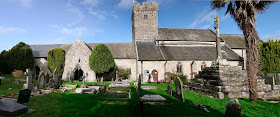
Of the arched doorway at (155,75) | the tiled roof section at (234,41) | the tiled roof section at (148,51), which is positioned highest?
the tiled roof section at (234,41)

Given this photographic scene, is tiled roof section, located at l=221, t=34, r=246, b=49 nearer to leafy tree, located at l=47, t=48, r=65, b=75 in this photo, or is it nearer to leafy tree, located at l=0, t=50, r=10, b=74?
leafy tree, located at l=47, t=48, r=65, b=75

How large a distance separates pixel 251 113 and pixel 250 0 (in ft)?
18.1

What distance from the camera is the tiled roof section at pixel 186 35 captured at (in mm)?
25453

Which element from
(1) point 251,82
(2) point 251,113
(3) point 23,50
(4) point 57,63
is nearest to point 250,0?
(1) point 251,82

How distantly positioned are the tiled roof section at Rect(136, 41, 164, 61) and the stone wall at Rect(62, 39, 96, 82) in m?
7.98

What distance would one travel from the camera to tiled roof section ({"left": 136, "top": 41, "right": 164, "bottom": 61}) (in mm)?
21156

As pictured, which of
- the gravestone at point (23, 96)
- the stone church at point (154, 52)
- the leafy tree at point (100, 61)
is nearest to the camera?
the gravestone at point (23, 96)

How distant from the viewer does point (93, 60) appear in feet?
67.5

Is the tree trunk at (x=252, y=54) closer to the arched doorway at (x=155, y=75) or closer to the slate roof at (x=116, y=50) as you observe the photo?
the arched doorway at (x=155, y=75)

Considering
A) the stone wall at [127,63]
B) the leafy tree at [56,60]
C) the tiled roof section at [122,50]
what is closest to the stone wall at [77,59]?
the leafy tree at [56,60]

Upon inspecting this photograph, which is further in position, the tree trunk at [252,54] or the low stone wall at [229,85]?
the low stone wall at [229,85]

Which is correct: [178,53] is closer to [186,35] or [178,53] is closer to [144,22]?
[186,35]

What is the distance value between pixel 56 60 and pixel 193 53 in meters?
21.7

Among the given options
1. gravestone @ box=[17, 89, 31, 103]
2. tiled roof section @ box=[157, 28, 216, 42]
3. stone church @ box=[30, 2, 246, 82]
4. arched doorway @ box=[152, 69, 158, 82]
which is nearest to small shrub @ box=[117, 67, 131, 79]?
stone church @ box=[30, 2, 246, 82]
